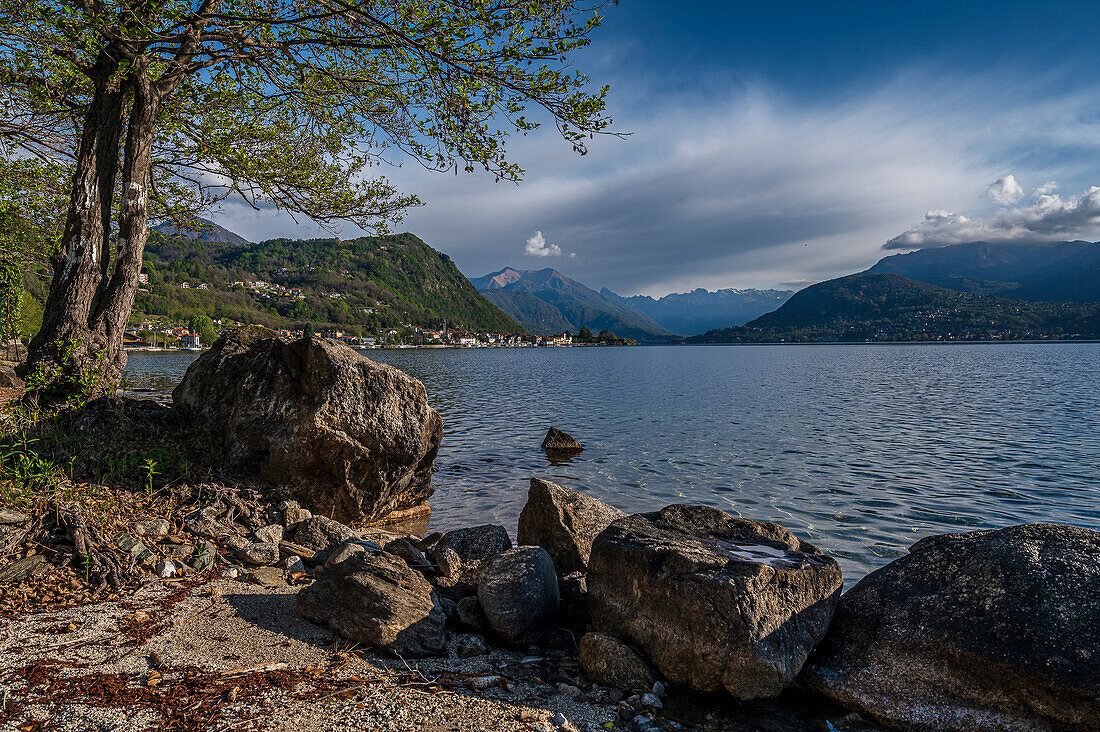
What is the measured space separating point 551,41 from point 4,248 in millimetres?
18440

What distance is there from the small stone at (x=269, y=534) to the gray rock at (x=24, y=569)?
2.44 m

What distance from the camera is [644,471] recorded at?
774 inches

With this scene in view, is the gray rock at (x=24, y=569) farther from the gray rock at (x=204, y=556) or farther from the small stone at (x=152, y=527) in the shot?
the gray rock at (x=204, y=556)

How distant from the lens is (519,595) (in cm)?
641

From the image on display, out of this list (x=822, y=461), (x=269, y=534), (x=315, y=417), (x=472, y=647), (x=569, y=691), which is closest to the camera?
(x=569, y=691)

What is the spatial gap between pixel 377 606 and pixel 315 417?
526 cm

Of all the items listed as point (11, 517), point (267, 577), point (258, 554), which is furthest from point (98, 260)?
point (267, 577)

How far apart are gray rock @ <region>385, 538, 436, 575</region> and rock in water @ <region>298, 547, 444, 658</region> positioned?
77.0 inches

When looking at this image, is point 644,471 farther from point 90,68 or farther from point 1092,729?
point 90,68

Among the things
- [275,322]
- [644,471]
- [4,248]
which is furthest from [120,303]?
[275,322]

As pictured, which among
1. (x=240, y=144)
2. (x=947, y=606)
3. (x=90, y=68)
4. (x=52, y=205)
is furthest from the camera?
(x=52, y=205)

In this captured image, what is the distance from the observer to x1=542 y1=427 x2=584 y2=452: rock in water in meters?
23.7

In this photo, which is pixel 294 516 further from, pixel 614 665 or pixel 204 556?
pixel 614 665

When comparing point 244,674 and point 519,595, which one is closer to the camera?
point 244,674
